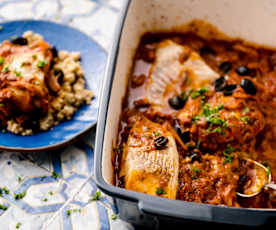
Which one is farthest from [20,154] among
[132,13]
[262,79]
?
[262,79]

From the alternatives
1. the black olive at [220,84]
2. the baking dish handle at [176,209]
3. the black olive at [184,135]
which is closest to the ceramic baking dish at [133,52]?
the baking dish handle at [176,209]

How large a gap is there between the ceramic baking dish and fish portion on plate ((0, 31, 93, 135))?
53cm

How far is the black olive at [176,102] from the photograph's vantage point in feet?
7.11

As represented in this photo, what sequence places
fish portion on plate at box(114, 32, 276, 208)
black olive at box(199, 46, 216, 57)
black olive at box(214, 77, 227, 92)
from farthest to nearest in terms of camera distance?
black olive at box(199, 46, 216, 57)
black olive at box(214, 77, 227, 92)
fish portion on plate at box(114, 32, 276, 208)

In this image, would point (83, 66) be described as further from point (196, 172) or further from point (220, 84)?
point (196, 172)

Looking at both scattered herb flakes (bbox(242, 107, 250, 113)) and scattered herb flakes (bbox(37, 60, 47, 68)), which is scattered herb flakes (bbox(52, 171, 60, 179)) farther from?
scattered herb flakes (bbox(242, 107, 250, 113))

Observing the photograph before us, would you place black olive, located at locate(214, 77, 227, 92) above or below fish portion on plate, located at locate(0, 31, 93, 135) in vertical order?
above

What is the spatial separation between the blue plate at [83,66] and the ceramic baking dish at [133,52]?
0.41 m

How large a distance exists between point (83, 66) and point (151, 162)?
4.10 feet

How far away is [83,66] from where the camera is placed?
8.96 feet

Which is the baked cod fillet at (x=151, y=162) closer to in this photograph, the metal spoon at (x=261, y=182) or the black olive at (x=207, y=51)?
the metal spoon at (x=261, y=182)

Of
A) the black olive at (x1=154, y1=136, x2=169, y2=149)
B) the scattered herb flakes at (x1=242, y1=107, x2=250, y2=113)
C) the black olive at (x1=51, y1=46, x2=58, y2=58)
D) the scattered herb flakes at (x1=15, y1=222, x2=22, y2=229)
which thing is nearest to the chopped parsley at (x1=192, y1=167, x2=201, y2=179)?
the black olive at (x1=154, y1=136, x2=169, y2=149)

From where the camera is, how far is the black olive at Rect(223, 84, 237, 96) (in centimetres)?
215

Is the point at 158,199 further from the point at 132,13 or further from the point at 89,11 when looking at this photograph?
the point at 89,11
